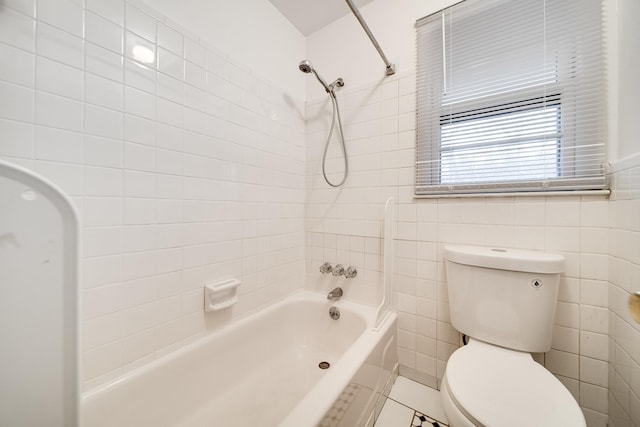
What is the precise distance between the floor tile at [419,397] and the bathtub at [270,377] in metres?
0.07

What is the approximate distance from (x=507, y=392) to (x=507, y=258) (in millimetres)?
476

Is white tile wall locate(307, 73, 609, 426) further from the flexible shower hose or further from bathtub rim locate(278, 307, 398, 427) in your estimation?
bathtub rim locate(278, 307, 398, 427)

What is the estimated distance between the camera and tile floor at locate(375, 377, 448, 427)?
1.09 metres

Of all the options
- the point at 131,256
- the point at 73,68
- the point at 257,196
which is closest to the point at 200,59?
the point at 73,68

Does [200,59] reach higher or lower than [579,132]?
higher

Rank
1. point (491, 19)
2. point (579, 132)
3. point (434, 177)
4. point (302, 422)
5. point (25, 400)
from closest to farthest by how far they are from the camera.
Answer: point (25, 400)
point (302, 422)
point (579, 132)
point (491, 19)
point (434, 177)

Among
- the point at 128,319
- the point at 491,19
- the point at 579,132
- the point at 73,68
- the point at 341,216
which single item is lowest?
the point at 128,319

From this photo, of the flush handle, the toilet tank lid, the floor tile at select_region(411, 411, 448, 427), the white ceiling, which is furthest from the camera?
the white ceiling

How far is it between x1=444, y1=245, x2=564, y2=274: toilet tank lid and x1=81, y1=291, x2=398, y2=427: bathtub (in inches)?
20.5

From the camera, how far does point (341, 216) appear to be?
5.18ft

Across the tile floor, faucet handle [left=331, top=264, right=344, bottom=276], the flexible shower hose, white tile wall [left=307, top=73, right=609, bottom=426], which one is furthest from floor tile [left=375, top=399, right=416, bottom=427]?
the flexible shower hose

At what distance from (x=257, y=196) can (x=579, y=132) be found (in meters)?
1.51

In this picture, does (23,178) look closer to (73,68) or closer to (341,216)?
(73,68)

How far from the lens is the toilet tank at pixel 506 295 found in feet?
3.09
